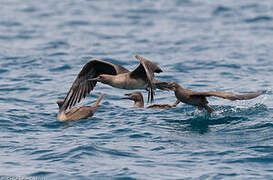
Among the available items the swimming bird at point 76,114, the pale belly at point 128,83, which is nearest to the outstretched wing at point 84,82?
the swimming bird at point 76,114

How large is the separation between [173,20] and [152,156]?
16.2 m

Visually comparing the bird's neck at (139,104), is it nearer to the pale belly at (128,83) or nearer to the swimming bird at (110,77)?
the swimming bird at (110,77)

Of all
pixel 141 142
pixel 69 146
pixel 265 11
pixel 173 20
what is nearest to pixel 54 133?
pixel 69 146

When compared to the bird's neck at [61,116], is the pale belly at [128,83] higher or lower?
higher

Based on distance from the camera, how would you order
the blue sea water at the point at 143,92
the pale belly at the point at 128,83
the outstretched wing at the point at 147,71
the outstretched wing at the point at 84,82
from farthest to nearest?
the outstretched wing at the point at 84,82 → the pale belly at the point at 128,83 → the outstretched wing at the point at 147,71 → the blue sea water at the point at 143,92

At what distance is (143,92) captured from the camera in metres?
16.2

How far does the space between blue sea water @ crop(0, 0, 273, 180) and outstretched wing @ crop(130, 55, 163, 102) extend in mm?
811

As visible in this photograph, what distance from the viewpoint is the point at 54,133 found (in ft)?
37.7

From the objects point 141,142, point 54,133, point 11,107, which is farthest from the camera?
point 11,107

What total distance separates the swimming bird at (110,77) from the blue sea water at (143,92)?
1.98 ft

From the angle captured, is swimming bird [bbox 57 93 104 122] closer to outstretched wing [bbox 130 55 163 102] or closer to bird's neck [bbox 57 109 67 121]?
bird's neck [bbox 57 109 67 121]

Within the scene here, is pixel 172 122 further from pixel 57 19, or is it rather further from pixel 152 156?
pixel 57 19

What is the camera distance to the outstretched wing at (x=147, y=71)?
11312mm

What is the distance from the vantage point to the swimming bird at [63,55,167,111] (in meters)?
11.8
